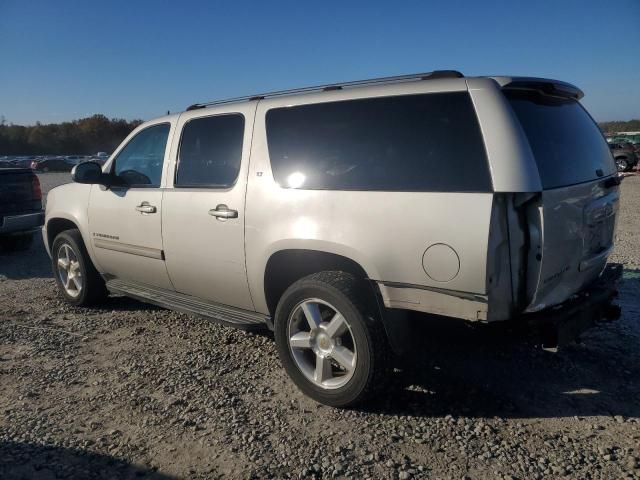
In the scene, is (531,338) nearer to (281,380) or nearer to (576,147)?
(576,147)

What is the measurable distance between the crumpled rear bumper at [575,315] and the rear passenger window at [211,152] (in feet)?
7.27

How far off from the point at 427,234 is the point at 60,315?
4141mm

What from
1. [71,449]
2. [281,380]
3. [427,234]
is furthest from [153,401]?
[427,234]

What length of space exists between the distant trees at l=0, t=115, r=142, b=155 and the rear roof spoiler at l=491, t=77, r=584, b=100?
71407mm

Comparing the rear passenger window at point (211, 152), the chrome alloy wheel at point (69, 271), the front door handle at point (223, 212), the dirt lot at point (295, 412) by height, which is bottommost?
the dirt lot at point (295, 412)

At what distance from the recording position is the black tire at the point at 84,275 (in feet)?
17.1

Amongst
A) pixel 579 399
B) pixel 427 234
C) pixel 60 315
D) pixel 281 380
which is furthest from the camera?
pixel 60 315

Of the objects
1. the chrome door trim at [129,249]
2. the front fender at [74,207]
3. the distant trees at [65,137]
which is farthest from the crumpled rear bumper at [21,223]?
the distant trees at [65,137]

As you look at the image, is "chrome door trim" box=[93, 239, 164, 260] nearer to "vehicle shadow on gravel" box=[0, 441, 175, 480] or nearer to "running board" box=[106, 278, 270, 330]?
"running board" box=[106, 278, 270, 330]

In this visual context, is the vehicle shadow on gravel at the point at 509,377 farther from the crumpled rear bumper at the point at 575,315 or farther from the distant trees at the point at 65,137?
the distant trees at the point at 65,137

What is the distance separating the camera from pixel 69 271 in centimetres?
550

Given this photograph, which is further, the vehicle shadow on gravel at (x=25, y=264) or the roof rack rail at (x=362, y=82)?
the vehicle shadow on gravel at (x=25, y=264)

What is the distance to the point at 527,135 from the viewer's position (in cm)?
270

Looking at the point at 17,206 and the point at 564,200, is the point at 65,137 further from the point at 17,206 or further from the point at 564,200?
the point at 564,200
